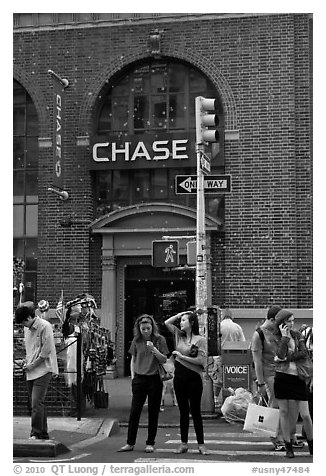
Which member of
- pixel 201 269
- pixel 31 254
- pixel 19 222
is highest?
pixel 19 222

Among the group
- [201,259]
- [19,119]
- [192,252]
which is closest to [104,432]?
[201,259]

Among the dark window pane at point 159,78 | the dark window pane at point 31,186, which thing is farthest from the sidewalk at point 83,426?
the dark window pane at point 159,78

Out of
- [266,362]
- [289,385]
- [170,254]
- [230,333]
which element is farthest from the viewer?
[170,254]

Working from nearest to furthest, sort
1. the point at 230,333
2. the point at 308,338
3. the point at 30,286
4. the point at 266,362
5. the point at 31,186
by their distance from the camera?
1. the point at 266,362
2. the point at 308,338
3. the point at 230,333
4. the point at 30,286
5. the point at 31,186

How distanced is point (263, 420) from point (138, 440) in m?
2.01

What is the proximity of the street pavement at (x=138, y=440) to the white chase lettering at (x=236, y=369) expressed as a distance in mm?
708

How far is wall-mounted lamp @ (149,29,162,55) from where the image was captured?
18312 mm

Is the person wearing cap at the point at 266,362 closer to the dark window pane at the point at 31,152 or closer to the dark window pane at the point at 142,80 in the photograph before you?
the dark window pane at the point at 142,80

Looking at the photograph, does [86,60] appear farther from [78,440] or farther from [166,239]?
[78,440]

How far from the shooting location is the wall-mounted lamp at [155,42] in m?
18.3

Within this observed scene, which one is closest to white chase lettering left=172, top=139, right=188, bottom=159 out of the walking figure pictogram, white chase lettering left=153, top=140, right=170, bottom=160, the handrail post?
white chase lettering left=153, top=140, right=170, bottom=160

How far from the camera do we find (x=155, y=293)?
18.4 meters

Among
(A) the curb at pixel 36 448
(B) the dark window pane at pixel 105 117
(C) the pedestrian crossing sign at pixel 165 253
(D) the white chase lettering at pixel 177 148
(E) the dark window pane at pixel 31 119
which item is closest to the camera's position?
(A) the curb at pixel 36 448

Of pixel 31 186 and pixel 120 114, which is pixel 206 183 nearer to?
pixel 120 114
